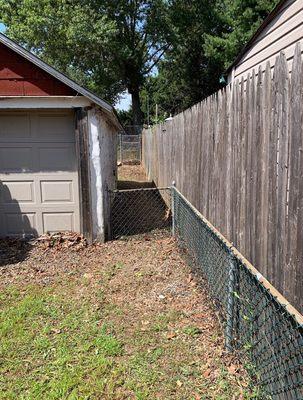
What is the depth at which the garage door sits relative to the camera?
670 cm

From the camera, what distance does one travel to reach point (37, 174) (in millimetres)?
6816

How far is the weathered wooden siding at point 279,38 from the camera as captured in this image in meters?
5.61

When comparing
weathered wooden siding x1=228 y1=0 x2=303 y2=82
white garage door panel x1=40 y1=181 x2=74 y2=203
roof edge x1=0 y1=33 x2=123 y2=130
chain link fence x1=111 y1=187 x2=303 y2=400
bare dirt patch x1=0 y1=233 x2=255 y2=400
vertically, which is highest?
weathered wooden siding x1=228 y1=0 x2=303 y2=82

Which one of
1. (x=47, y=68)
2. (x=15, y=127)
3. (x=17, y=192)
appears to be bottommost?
(x=17, y=192)

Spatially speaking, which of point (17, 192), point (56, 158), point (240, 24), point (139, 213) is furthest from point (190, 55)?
point (17, 192)

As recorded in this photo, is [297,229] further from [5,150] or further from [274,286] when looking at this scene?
[5,150]

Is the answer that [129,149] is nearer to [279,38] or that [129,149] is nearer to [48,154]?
[48,154]

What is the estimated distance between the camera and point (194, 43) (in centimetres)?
2916

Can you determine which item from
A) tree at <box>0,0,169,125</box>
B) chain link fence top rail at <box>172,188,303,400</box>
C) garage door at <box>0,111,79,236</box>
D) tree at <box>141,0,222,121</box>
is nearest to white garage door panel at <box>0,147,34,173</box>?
garage door at <box>0,111,79,236</box>

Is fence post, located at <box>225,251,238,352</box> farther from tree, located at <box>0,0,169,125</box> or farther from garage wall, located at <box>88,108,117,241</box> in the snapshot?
tree, located at <box>0,0,169,125</box>

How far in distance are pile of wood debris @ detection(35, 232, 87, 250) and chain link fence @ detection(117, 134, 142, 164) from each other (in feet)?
60.1

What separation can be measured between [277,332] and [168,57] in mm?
31780

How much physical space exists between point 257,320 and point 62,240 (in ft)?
15.8

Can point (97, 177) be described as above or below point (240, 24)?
below
